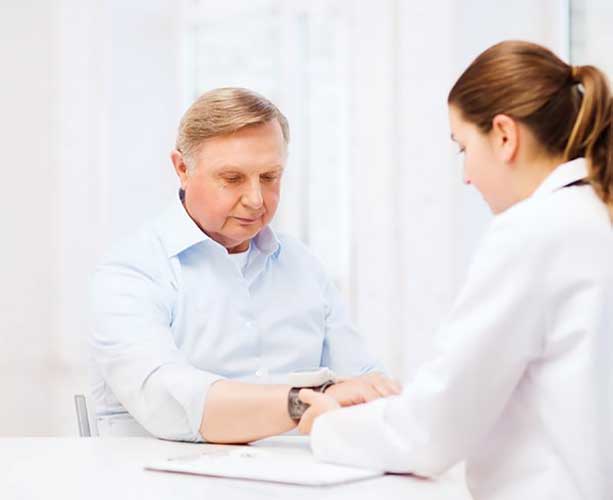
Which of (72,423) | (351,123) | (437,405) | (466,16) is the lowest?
(72,423)

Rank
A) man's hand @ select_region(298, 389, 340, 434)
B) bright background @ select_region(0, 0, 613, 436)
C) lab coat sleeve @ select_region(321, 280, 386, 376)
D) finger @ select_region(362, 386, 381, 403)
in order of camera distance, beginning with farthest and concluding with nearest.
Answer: bright background @ select_region(0, 0, 613, 436) → lab coat sleeve @ select_region(321, 280, 386, 376) → finger @ select_region(362, 386, 381, 403) → man's hand @ select_region(298, 389, 340, 434)

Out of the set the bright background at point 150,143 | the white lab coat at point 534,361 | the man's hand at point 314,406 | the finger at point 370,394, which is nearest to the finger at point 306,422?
the man's hand at point 314,406

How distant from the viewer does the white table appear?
1459mm

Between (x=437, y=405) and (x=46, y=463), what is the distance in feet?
2.41

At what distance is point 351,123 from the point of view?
362 cm

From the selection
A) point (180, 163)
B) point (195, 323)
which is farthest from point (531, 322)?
point (180, 163)

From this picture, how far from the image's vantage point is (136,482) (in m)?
1.55

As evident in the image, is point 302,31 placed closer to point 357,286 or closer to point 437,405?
point 357,286

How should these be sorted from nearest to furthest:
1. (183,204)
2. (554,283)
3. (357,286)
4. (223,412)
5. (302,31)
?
1. (554,283)
2. (223,412)
3. (183,204)
4. (357,286)
5. (302,31)

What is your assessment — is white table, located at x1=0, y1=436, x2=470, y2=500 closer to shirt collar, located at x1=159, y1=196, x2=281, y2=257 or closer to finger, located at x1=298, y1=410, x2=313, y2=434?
finger, located at x1=298, y1=410, x2=313, y2=434

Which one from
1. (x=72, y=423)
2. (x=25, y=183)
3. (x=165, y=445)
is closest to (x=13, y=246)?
(x=25, y=183)

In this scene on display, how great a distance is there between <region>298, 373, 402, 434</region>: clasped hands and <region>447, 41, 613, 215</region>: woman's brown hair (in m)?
0.58

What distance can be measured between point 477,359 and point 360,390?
1.81 ft

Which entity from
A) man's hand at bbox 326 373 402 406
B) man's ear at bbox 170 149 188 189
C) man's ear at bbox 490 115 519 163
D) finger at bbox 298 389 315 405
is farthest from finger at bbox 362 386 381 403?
man's ear at bbox 170 149 188 189
